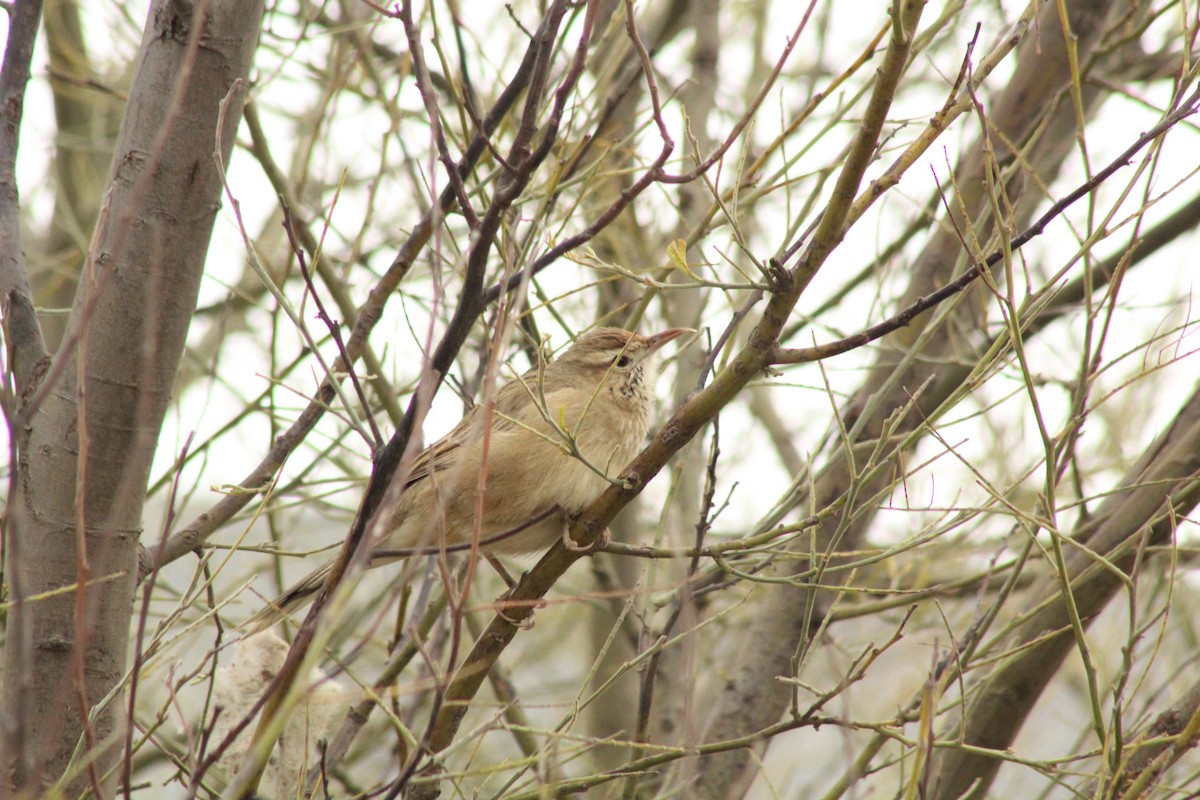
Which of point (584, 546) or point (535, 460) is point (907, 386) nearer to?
point (535, 460)

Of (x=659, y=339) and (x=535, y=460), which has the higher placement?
(x=659, y=339)

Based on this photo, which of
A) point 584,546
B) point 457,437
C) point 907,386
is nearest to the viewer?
point 584,546

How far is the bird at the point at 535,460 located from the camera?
4.52 metres

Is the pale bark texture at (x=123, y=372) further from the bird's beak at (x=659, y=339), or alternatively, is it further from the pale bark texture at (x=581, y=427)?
the bird's beak at (x=659, y=339)

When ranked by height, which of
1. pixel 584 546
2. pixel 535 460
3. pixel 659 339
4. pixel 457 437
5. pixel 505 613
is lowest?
pixel 505 613

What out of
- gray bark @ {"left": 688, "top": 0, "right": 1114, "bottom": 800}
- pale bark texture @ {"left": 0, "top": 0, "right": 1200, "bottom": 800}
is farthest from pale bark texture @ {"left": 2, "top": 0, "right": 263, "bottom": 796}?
gray bark @ {"left": 688, "top": 0, "right": 1114, "bottom": 800}

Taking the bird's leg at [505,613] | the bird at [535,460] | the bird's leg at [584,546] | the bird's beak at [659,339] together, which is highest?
the bird's beak at [659,339]

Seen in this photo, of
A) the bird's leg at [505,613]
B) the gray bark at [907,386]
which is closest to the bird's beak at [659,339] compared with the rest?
the gray bark at [907,386]

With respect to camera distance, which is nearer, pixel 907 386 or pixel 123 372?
pixel 123 372

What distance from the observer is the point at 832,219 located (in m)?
2.75

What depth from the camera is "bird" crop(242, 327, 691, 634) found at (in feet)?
14.8

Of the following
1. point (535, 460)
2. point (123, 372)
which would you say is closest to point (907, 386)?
point (535, 460)

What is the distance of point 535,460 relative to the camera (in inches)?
180

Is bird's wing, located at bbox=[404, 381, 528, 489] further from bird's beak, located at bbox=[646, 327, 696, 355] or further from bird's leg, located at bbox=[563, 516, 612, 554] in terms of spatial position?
bird's leg, located at bbox=[563, 516, 612, 554]
